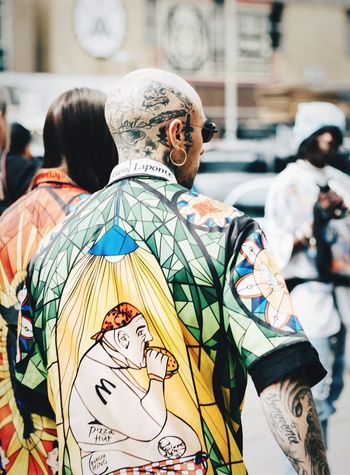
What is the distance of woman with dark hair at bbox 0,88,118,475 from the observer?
2.33 meters

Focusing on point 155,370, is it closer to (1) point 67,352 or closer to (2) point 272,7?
(1) point 67,352

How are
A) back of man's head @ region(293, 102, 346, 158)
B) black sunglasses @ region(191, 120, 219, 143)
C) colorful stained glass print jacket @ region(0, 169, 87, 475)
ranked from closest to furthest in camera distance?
1. black sunglasses @ region(191, 120, 219, 143)
2. colorful stained glass print jacket @ region(0, 169, 87, 475)
3. back of man's head @ region(293, 102, 346, 158)

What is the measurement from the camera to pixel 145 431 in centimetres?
160

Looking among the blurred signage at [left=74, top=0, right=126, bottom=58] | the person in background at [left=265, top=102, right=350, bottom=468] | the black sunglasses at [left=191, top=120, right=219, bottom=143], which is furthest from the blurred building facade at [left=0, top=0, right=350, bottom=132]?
the black sunglasses at [left=191, top=120, right=219, bottom=143]

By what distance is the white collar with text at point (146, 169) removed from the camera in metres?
1.72

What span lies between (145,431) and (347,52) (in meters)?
26.5

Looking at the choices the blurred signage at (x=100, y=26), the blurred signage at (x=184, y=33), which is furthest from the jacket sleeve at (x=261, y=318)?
the blurred signage at (x=184, y=33)

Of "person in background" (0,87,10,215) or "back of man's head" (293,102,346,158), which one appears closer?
"person in background" (0,87,10,215)

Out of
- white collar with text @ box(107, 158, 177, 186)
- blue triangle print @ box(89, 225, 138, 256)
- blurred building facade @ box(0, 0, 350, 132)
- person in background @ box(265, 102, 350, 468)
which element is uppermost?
blurred building facade @ box(0, 0, 350, 132)

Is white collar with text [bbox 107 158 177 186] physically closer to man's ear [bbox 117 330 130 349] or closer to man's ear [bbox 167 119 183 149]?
man's ear [bbox 167 119 183 149]

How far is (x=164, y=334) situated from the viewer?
62.6 inches

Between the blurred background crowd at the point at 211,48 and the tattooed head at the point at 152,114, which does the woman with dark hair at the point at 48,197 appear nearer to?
the tattooed head at the point at 152,114

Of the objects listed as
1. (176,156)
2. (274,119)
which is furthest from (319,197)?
(274,119)

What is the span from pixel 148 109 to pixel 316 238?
8.10 ft
